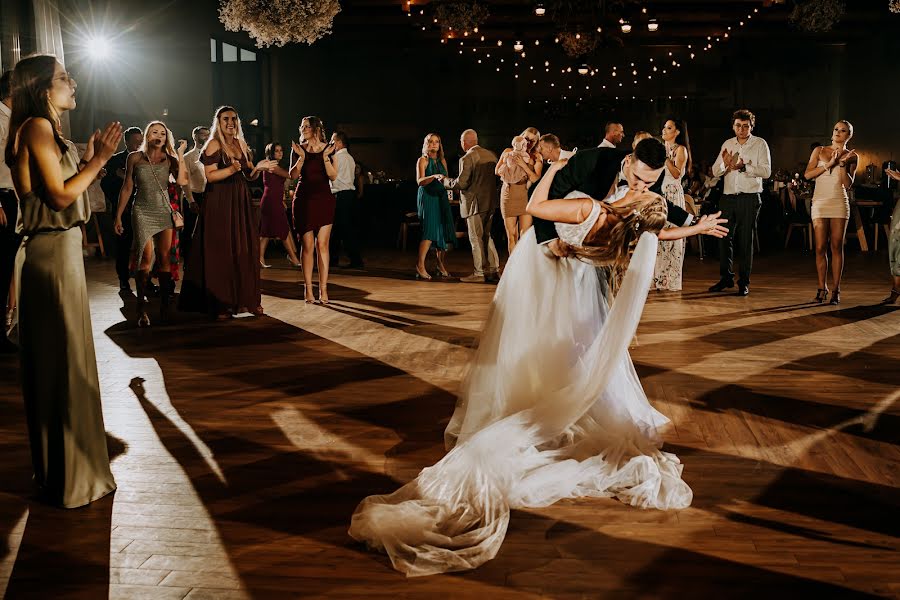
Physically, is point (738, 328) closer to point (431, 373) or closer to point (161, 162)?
point (431, 373)

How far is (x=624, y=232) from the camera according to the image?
132 inches

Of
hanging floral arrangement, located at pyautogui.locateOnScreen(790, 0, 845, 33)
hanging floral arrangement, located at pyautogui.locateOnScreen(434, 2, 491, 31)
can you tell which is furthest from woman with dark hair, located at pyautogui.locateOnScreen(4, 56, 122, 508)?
hanging floral arrangement, located at pyautogui.locateOnScreen(790, 0, 845, 33)

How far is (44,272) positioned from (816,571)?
2605 millimetres

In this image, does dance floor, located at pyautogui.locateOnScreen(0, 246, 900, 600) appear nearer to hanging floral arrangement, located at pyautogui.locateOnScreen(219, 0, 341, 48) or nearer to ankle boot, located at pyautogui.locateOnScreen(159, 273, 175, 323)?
ankle boot, located at pyautogui.locateOnScreen(159, 273, 175, 323)

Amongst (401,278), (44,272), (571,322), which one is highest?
(44,272)

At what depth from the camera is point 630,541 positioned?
2.78 metres

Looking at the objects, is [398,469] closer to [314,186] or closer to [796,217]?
[314,186]

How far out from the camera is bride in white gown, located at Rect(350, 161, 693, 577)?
9.07ft

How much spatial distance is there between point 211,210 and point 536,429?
4.03m

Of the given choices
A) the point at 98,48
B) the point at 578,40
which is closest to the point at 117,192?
the point at 98,48

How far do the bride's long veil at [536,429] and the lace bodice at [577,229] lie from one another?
0.55 ft

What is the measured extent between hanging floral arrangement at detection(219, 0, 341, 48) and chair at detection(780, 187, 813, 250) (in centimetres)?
755

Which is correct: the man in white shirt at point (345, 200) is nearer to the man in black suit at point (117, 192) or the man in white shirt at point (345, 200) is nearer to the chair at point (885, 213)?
the man in black suit at point (117, 192)

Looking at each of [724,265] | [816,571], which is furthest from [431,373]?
[724,265]
